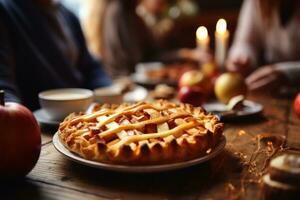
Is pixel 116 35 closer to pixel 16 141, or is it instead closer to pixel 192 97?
pixel 192 97

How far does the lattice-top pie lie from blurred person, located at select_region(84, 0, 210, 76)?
5.50ft

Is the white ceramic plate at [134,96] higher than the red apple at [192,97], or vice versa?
the red apple at [192,97]

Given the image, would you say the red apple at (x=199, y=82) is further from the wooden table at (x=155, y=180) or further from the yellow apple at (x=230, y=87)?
the wooden table at (x=155, y=180)

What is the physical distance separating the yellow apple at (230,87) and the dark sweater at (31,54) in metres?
0.71

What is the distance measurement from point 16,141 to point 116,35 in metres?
2.24

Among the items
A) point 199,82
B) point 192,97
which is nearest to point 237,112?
point 192,97

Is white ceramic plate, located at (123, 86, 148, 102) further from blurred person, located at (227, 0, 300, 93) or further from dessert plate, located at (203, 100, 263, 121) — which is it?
blurred person, located at (227, 0, 300, 93)

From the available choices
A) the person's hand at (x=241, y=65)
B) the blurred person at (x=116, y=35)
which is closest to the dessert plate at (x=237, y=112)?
the person's hand at (x=241, y=65)

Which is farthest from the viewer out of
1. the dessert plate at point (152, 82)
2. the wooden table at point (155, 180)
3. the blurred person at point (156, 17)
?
the blurred person at point (156, 17)

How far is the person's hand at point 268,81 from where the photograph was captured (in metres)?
1.66

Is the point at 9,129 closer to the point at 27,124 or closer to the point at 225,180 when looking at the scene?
the point at 27,124

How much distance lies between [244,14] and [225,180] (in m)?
1.87

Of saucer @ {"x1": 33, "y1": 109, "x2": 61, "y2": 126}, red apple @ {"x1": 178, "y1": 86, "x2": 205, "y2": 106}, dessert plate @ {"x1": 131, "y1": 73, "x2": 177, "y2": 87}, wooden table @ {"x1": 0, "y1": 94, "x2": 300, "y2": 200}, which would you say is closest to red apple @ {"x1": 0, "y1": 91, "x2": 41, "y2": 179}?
wooden table @ {"x1": 0, "y1": 94, "x2": 300, "y2": 200}

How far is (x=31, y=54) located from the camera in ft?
4.99
